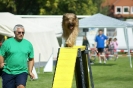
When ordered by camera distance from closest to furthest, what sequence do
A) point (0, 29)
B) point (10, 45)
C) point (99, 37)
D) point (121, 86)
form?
point (10, 45) < point (121, 86) < point (0, 29) < point (99, 37)

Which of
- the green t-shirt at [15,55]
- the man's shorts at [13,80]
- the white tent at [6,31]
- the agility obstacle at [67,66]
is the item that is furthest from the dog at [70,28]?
the white tent at [6,31]

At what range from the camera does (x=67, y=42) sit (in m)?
11.6

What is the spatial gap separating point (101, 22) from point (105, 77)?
833 cm

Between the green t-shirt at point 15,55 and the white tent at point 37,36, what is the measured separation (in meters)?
17.0

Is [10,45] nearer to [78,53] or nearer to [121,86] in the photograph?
[78,53]

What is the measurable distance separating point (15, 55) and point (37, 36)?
67.5 ft

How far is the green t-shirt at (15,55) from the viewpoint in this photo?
1138 centimetres

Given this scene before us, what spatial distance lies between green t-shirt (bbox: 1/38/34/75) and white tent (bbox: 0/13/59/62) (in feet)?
55.9

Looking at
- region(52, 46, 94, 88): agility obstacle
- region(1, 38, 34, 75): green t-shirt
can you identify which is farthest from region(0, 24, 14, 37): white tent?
region(1, 38, 34, 75): green t-shirt

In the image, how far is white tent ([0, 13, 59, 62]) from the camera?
99.0ft

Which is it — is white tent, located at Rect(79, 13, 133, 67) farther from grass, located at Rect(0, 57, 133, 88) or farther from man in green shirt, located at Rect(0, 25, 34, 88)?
man in green shirt, located at Rect(0, 25, 34, 88)

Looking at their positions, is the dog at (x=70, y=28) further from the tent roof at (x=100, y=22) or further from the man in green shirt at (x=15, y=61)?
the tent roof at (x=100, y=22)

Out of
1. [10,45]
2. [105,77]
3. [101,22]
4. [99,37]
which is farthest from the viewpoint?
[99,37]

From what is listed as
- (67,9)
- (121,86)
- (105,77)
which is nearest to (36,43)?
(105,77)
